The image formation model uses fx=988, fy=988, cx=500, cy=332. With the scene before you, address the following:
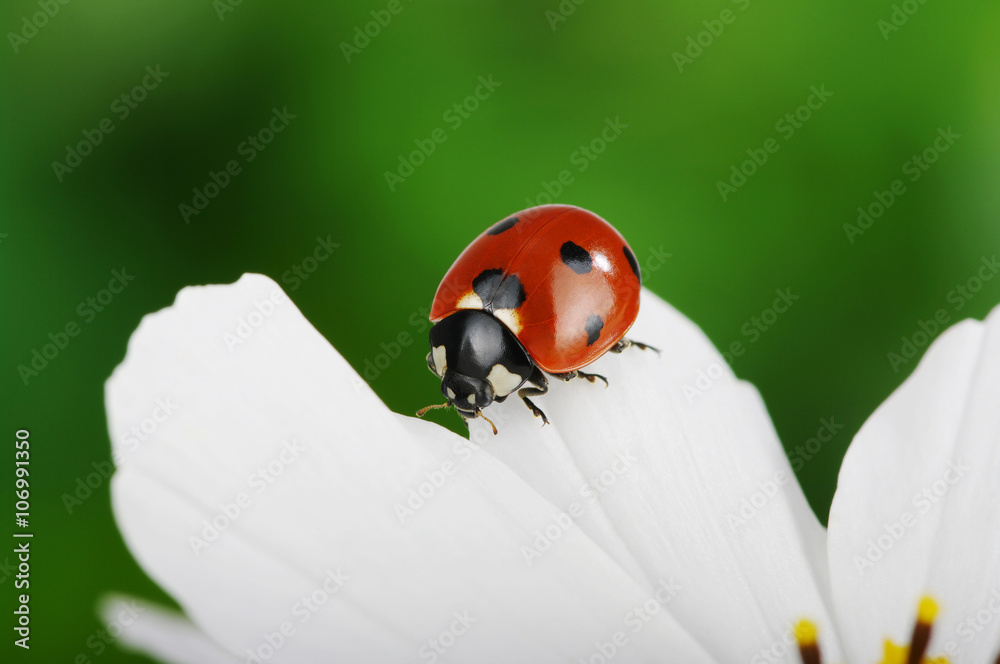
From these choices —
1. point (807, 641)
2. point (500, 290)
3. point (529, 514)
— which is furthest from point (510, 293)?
point (807, 641)

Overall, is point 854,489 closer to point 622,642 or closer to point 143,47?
point 622,642

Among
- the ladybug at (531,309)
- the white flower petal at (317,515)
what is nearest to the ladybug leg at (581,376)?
the ladybug at (531,309)

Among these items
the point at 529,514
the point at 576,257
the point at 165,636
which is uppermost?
the point at 576,257

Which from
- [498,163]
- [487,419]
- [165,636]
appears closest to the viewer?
[165,636]

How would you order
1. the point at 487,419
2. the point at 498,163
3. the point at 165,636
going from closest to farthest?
the point at 165,636, the point at 487,419, the point at 498,163

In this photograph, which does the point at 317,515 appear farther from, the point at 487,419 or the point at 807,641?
the point at 807,641

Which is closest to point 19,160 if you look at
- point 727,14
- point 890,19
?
point 727,14

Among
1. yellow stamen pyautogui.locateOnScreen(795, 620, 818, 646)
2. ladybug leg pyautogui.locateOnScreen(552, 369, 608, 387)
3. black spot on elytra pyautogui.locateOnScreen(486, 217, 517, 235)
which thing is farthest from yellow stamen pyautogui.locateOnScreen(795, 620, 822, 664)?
black spot on elytra pyautogui.locateOnScreen(486, 217, 517, 235)
